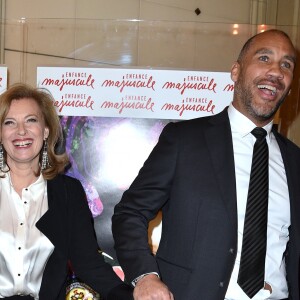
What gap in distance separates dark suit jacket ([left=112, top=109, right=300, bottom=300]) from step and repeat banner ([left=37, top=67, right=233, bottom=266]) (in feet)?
4.36

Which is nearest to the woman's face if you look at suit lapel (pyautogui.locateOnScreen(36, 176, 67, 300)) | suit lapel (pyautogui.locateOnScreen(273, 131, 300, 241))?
suit lapel (pyautogui.locateOnScreen(36, 176, 67, 300))

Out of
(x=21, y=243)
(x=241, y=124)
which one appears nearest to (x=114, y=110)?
(x=21, y=243)

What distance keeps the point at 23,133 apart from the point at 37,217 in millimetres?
393

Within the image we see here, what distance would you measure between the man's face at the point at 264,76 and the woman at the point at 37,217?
937mm

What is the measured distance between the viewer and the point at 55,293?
8.49 ft

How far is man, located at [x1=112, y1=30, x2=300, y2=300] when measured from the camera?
208cm

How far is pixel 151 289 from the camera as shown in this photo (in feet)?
5.77

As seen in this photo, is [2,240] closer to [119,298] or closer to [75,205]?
[75,205]

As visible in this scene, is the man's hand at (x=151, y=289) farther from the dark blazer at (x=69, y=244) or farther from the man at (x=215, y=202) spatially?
the dark blazer at (x=69, y=244)

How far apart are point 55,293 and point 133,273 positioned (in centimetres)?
82

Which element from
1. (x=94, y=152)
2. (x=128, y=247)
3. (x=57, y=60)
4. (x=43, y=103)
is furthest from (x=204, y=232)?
(x=57, y=60)

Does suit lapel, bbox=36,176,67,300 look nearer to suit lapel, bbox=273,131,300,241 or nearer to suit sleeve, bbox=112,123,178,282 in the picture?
suit sleeve, bbox=112,123,178,282

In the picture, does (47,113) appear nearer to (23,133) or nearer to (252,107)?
(23,133)

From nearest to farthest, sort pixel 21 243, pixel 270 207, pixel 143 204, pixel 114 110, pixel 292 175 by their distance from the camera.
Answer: pixel 143 204 < pixel 270 207 < pixel 292 175 < pixel 21 243 < pixel 114 110
